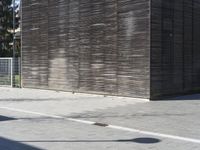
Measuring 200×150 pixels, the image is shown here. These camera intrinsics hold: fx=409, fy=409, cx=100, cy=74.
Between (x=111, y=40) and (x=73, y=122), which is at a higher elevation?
(x=111, y=40)

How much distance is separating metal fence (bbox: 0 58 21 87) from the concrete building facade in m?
2.89

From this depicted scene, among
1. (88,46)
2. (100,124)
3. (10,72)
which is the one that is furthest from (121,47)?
(10,72)

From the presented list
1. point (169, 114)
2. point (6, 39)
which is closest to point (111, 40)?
point (169, 114)

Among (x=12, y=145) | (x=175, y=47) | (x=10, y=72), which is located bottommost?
(x=12, y=145)

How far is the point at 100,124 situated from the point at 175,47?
7827 millimetres

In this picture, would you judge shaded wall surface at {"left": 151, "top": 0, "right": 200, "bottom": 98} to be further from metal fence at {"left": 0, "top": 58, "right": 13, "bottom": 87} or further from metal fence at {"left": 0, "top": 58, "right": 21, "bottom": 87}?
metal fence at {"left": 0, "top": 58, "right": 13, "bottom": 87}

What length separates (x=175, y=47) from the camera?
17406 millimetres

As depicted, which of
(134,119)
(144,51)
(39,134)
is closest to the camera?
(39,134)

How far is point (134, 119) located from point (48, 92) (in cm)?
974

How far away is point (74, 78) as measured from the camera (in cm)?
1988

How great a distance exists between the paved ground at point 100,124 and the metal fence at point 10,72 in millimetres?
8050

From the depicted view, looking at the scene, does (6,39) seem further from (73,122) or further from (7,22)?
(73,122)

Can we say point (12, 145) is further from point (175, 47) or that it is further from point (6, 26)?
point (6, 26)

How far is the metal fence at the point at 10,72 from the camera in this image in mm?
24469
